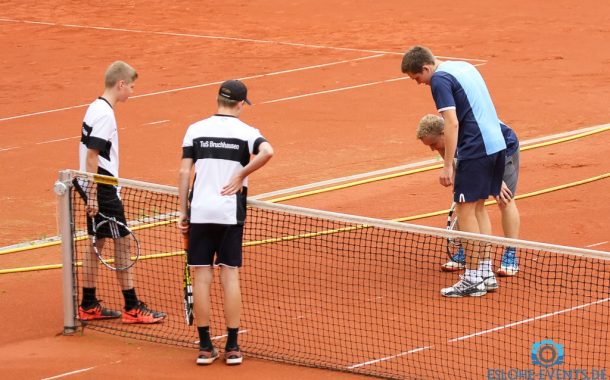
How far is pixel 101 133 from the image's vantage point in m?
9.36

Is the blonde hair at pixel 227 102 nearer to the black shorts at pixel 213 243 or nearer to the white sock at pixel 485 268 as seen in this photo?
the black shorts at pixel 213 243

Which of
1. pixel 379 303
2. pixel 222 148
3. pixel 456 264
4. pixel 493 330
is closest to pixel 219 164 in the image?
pixel 222 148

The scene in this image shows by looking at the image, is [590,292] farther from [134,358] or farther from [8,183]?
[8,183]

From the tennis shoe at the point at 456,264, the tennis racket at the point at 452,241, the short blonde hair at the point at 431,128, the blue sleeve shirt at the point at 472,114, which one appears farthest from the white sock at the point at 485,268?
the short blonde hair at the point at 431,128

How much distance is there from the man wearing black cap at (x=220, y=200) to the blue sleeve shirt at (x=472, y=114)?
2.05 metres

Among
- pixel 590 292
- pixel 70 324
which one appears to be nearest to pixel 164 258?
pixel 70 324

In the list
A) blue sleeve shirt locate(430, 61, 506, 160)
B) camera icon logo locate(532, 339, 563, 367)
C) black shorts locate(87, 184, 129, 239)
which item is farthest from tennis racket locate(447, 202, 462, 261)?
black shorts locate(87, 184, 129, 239)

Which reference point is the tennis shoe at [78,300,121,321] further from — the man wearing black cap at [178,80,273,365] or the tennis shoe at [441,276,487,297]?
the tennis shoe at [441,276,487,297]

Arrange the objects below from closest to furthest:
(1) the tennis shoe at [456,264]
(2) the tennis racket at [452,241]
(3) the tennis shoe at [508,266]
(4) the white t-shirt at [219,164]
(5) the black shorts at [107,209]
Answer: (4) the white t-shirt at [219,164], (5) the black shorts at [107,209], (3) the tennis shoe at [508,266], (2) the tennis racket at [452,241], (1) the tennis shoe at [456,264]

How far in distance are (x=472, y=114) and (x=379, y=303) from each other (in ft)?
5.71

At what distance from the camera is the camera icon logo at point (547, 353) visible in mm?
8445

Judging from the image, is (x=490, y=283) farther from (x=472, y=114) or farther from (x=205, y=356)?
(x=205, y=356)

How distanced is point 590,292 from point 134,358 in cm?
371

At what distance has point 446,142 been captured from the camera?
31.8 feet
